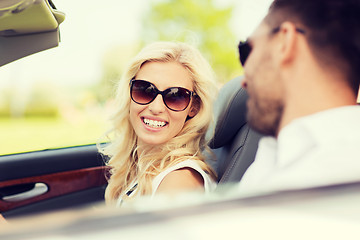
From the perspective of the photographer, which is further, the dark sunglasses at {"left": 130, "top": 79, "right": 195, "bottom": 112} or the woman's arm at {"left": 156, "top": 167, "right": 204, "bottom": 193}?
the dark sunglasses at {"left": 130, "top": 79, "right": 195, "bottom": 112}

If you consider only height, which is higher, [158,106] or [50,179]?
[158,106]

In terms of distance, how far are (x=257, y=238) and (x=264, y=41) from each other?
466 millimetres

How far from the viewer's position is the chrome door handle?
7.34ft

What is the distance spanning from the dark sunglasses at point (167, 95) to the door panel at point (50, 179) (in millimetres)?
991

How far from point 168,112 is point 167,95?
79 millimetres

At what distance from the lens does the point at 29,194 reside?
2283mm

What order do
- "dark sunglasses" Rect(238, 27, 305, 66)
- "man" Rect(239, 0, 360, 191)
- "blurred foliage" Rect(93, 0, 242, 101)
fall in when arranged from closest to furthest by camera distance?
"man" Rect(239, 0, 360, 191) → "dark sunglasses" Rect(238, 27, 305, 66) → "blurred foliage" Rect(93, 0, 242, 101)

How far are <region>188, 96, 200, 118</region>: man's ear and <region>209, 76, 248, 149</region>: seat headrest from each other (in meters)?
0.20

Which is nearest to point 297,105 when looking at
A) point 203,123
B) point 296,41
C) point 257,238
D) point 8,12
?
point 296,41

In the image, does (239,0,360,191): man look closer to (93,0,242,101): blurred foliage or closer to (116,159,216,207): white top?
(116,159,216,207): white top

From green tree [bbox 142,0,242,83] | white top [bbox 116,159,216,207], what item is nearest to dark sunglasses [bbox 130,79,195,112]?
white top [bbox 116,159,216,207]

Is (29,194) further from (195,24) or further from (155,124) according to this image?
(195,24)

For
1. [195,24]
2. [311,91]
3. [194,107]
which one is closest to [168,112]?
[194,107]

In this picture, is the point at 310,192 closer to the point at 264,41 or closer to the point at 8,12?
the point at 264,41
